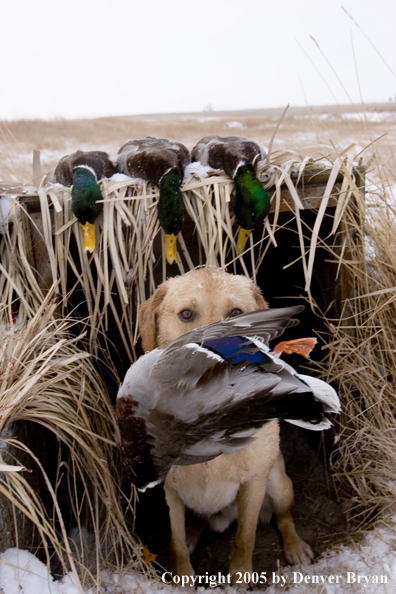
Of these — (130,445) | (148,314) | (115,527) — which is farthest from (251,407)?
(115,527)

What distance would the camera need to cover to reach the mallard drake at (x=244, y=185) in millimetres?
2420

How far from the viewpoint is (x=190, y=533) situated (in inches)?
98.8

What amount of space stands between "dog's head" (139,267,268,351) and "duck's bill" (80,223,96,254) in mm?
550

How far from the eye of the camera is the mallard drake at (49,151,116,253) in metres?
2.39

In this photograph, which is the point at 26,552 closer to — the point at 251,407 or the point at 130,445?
the point at 130,445

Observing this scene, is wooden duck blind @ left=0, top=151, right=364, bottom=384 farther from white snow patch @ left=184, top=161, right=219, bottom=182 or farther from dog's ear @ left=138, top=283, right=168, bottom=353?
dog's ear @ left=138, top=283, right=168, bottom=353

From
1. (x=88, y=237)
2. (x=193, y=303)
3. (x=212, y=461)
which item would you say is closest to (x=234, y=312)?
(x=193, y=303)

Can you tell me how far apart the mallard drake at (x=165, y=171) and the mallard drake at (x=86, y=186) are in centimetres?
17

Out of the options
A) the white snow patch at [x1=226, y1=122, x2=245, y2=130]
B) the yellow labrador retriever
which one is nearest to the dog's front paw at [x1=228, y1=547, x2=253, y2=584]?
the yellow labrador retriever

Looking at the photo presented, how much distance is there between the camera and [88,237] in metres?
2.43

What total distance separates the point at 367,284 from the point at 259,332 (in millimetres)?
1091

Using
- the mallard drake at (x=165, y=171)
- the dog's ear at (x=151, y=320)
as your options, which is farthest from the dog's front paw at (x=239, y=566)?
the mallard drake at (x=165, y=171)

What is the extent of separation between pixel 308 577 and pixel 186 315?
1.26m

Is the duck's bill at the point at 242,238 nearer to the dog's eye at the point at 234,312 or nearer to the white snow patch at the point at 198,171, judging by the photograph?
the white snow patch at the point at 198,171
